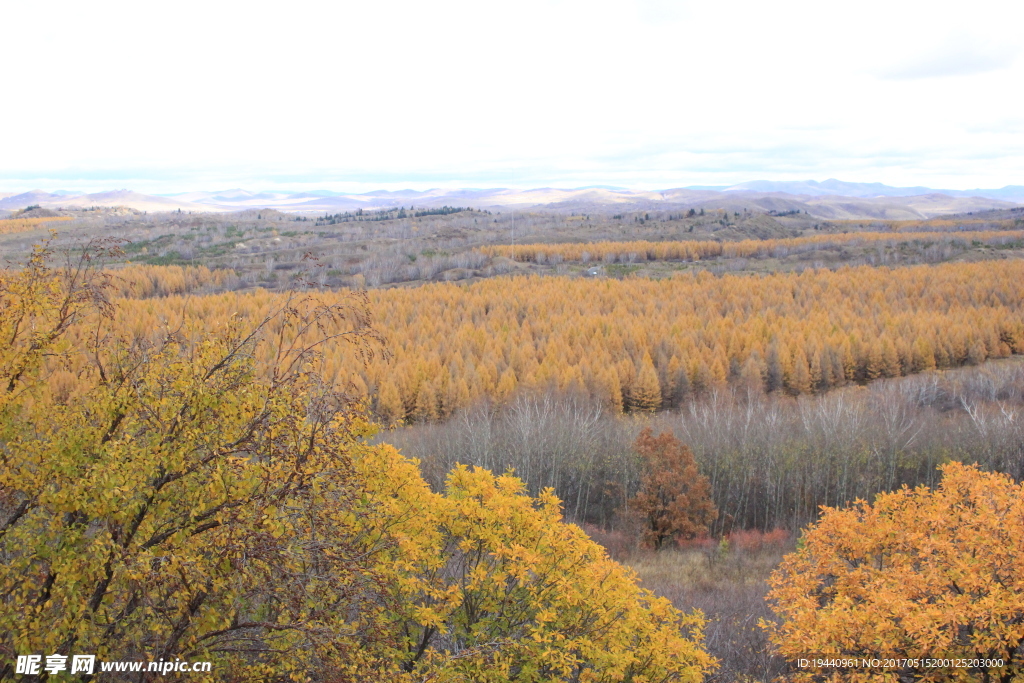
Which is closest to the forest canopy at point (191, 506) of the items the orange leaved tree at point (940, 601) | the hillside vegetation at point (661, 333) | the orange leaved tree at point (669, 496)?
the orange leaved tree at point (940, 601)

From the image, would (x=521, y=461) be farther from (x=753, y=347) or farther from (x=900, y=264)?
(x=900, y=264)

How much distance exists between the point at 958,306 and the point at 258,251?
354ft

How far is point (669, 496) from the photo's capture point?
31.4 metres

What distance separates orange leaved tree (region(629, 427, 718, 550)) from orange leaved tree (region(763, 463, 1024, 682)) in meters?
16.0

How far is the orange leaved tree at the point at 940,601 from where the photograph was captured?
11.4 m

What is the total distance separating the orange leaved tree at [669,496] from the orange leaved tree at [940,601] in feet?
52.5

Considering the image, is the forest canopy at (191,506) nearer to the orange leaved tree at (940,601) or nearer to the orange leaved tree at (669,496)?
the orange leaved tree at (940,601)

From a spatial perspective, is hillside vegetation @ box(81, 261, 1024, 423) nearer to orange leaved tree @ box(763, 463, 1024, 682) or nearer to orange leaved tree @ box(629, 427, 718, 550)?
orange leaved tree @ box(629, 427, 718, 550)

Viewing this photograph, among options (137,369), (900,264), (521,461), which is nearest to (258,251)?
(521,461)

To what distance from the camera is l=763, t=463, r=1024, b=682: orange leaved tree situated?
37.2ft

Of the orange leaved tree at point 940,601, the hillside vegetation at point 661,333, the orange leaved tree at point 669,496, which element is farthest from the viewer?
the hillside vegetation at point 661,333

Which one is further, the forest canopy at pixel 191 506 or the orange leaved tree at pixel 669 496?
the orange leaved tree at pixel 669 496

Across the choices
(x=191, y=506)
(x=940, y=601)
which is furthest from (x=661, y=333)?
(x=191, y=506)

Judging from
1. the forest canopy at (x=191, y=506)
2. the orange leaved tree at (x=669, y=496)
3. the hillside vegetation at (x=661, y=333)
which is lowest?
the orange leaved tree at (x=669, y=496)
